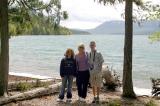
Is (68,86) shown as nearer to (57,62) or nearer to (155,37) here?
(155,37)

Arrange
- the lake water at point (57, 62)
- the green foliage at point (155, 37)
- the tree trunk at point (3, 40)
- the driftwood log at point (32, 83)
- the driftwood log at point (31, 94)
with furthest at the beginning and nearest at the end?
the lake water at point (57, 62) < the green foliage at point (155, 37) < the driftwood log at point (32, 83) < the tree trunk at point (3, 40) < the driftwood log at point (31, 94)

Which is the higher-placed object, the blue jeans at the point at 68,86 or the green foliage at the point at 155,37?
the green foliage at the point at 155,37

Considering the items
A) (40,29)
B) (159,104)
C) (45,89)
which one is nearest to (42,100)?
(45,89)

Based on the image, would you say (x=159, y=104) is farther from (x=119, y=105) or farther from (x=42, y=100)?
(x=42, y=100)

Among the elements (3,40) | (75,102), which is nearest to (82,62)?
(75,102)

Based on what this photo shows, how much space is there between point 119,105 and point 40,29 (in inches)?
175

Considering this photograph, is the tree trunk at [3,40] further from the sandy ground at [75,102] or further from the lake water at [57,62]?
the lake water at [57,62]

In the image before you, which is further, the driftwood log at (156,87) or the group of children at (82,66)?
the driftwood log at (156,87)

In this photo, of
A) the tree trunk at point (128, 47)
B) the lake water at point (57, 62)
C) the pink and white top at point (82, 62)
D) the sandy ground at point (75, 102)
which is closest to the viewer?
the sandy ground at point (75, 102)

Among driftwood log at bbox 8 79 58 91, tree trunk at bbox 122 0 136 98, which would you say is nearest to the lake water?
driftwood log at bbox 8 79 58 91

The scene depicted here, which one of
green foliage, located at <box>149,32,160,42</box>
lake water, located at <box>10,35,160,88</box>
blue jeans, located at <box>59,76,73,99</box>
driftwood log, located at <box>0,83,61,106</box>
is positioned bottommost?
lake water, located at <box>10,35,160,88</box>

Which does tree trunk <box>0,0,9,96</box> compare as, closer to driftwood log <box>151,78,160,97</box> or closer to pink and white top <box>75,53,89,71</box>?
pink and white top <box>75,53,89,71</box>

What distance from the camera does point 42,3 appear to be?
52.9 ft

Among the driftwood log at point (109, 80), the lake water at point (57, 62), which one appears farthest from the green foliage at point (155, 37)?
the lake water at point (57, 62)
